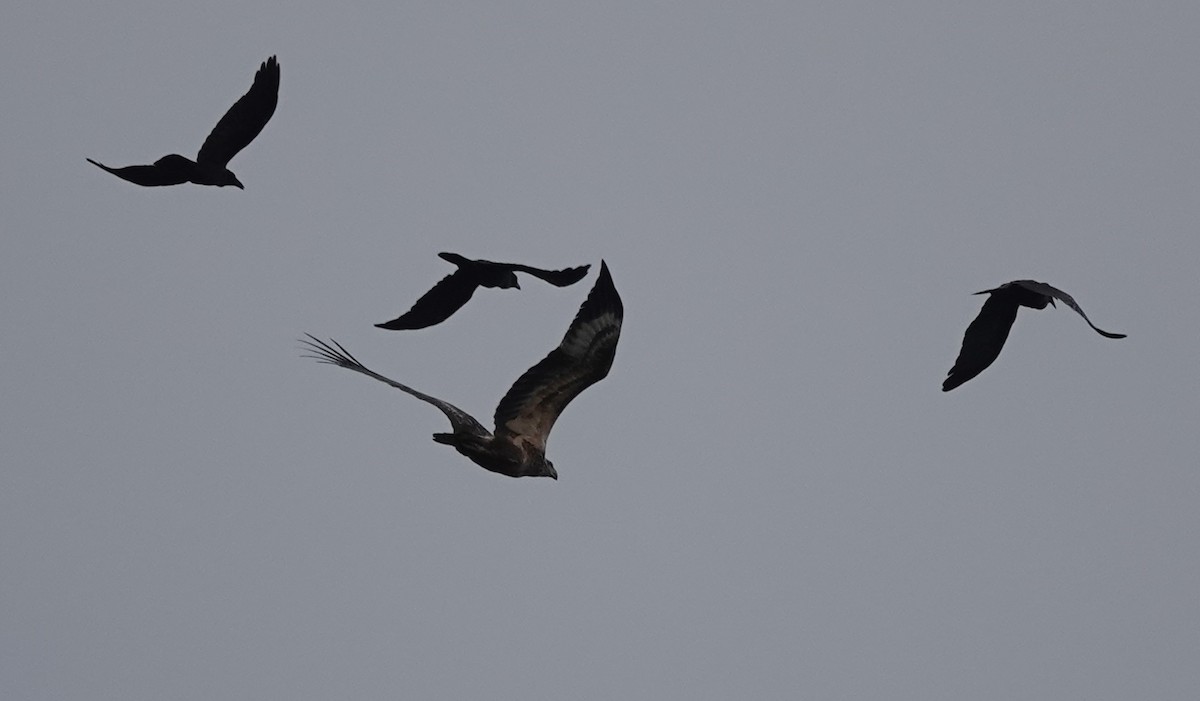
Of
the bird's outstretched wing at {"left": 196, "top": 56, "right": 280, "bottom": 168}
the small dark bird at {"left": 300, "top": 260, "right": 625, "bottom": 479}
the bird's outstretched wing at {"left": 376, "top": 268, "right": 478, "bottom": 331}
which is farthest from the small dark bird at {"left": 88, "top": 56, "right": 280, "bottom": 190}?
the small dark bird at {"left": 300, "top": 260, "right": 625, "bottom": 479}

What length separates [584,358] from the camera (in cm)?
Result: 1589

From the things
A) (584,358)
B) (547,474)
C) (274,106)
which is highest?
(274,106)

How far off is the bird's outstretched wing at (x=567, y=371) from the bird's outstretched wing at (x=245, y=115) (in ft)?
21.8

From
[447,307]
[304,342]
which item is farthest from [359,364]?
[447,307]

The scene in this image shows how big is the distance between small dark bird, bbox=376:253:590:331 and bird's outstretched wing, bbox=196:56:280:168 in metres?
2.91

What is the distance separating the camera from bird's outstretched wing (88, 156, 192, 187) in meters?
19.8

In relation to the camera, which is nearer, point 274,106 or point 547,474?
point 547,474

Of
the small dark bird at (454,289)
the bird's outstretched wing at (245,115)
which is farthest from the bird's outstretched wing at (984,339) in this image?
the bird's outstretched wing at (245,115)

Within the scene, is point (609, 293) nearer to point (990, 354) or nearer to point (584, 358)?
point (584, 358)

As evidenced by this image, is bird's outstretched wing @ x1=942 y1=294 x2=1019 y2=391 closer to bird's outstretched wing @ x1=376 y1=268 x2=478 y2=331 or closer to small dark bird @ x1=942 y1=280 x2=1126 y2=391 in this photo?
small dark bird @ x1=942 y1=280 x2=1126 y2=391

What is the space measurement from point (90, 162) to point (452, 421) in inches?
201

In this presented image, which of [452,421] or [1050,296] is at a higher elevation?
[1050,296]

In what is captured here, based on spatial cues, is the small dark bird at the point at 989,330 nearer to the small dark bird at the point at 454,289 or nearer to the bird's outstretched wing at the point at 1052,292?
the bird's outstretched wing at the point at 1052,292

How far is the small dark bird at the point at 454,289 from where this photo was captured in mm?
21000
